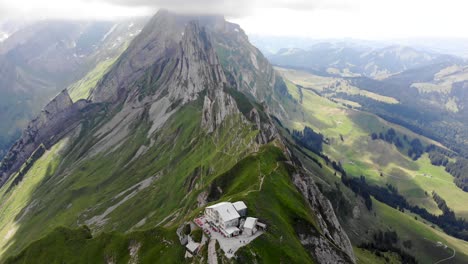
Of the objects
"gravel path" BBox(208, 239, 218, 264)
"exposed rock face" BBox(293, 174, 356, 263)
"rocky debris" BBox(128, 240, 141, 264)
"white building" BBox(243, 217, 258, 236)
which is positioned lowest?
"exposed rock face" BBox(293, 174, 356, 263)

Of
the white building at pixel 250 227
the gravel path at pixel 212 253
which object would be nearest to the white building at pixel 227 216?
the white building at pixel 250 227

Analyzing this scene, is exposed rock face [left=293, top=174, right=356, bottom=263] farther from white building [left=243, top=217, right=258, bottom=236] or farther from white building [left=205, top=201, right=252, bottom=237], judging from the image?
white building [left=205, top=201, right=252, bottom=237]

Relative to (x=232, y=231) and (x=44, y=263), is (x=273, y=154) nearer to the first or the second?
(x=232, y=231)

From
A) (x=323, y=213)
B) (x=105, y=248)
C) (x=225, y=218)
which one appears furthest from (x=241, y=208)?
(x=105, y=248)

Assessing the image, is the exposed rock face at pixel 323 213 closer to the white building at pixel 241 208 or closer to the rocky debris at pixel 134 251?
the white building at pixel 241 208

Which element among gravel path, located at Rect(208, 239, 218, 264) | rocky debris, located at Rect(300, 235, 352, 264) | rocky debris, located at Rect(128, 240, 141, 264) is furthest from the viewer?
rocky debris, located at Rect(128, 240, 141, 264)

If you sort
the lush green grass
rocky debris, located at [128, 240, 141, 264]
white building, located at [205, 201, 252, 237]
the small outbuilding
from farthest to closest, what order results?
rocky debris, located at [128, 240, 141, 264] → the lush green grass → white building, located at [205, 201, 252, 237] → the small outbuilding

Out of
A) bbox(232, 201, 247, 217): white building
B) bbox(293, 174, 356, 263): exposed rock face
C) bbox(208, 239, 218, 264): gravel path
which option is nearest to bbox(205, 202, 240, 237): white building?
bbox(232, 201, 247, 217): white building

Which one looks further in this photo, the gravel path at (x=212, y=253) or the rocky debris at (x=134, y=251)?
the rocky debris at (x=134, y=251)

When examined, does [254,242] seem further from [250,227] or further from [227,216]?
[227,216]

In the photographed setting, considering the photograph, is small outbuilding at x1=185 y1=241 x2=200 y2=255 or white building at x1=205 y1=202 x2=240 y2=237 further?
white building at x1=205 y1=202 x2=240 y2=237

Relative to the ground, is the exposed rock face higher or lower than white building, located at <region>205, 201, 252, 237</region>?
lower

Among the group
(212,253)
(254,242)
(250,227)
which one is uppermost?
(250,227)
